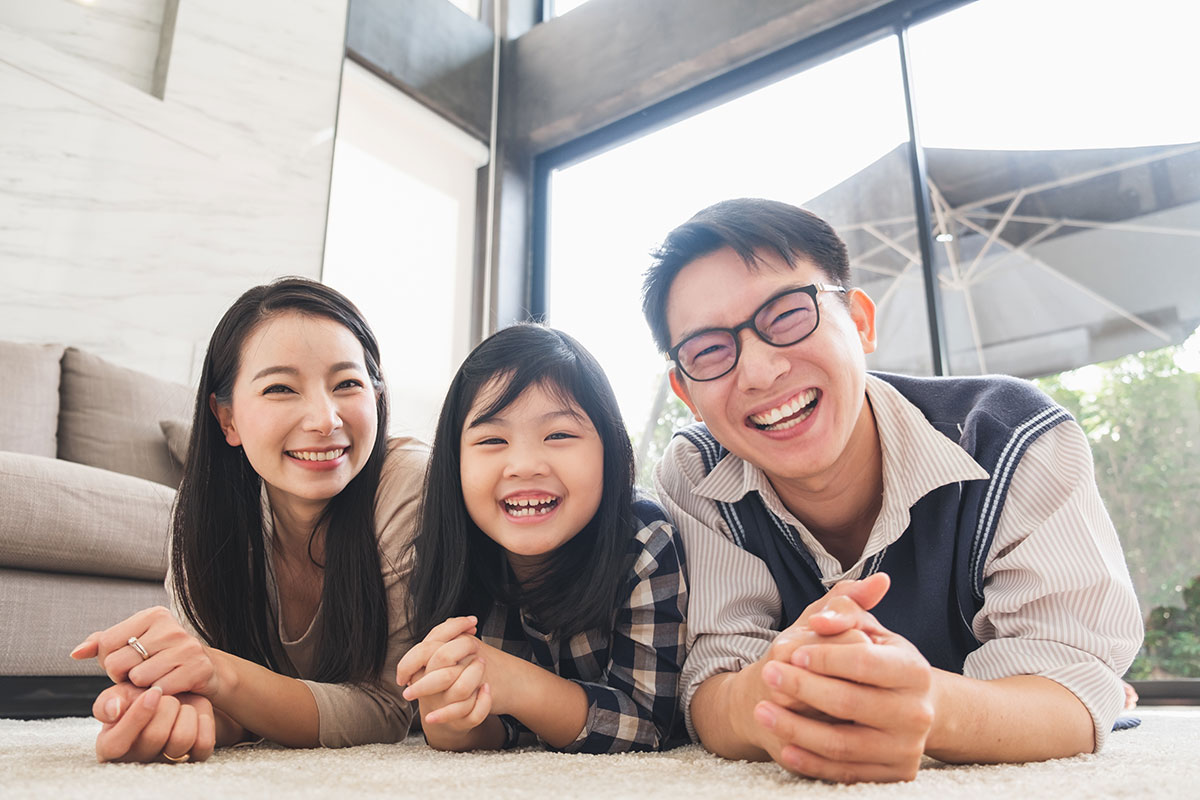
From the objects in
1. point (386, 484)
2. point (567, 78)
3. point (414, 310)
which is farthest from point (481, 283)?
point (386, 484)

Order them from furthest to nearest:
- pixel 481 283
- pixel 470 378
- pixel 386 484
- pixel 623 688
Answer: pixel 481 283 → pixel 386 484 → pixel 470 378 → pixel 623 688

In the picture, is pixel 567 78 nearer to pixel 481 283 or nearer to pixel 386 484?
pixel 481 283

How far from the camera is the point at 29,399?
1.98m

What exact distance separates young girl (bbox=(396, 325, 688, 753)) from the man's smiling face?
158 millimetres

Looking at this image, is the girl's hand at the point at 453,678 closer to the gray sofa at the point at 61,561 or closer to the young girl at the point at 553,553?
the young girl at the point at 553,553

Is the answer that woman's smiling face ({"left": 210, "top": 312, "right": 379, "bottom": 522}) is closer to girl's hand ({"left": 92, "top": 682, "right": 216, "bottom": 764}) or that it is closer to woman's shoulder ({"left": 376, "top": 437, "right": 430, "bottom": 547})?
woman's shoulder ({"left": 376, "top": 437, "right": 430, "bottom": 547})

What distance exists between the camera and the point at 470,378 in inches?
44.5

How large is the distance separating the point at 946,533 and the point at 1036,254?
1.99 m

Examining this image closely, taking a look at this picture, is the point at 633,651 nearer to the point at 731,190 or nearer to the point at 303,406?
the point at 303,406

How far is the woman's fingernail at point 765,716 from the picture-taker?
665mm

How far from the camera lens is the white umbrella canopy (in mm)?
2418

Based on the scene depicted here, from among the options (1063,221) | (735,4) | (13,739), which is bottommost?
(13,739)

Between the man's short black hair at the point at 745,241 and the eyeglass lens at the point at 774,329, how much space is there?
0.19 ft

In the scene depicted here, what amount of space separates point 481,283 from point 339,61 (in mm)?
1031
